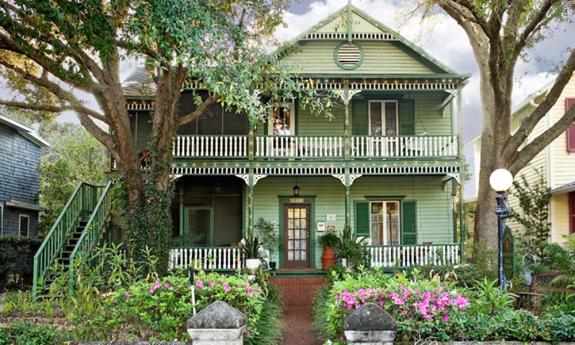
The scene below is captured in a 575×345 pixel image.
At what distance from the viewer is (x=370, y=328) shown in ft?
22.0

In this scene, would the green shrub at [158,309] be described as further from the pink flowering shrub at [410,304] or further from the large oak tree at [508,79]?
the large oak tree at [508,79]

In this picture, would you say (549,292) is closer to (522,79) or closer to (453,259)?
(453,259)

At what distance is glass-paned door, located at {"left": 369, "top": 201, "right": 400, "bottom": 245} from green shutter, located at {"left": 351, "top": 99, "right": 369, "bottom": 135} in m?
2.36

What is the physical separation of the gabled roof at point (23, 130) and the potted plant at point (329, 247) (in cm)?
1077

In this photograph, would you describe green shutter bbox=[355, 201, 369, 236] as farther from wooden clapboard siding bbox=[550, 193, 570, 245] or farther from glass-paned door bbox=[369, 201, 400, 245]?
wooden clapboard siding bbox=[550, 193, 570, 245]

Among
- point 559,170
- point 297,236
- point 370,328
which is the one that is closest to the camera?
point 370,328

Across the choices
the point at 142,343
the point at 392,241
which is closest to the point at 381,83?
the point at 392,241

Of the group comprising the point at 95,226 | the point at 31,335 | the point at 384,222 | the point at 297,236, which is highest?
the point at 384,222

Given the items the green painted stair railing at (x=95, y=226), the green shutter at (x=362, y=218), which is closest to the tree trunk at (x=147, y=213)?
the green painted stair railing at (x=95, y=226)

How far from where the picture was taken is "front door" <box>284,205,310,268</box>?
18.5 m

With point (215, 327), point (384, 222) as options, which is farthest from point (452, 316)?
point (384, 222)

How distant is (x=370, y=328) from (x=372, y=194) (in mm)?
12382

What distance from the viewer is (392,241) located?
61.5 ft

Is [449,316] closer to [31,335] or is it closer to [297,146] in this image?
[31,335]
